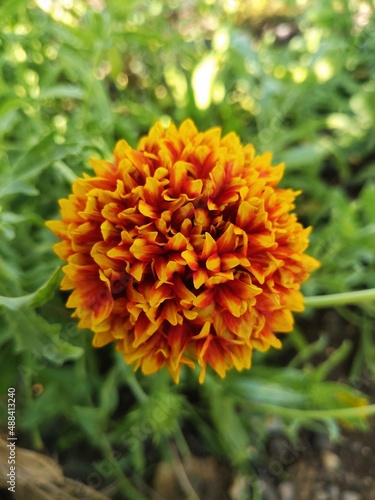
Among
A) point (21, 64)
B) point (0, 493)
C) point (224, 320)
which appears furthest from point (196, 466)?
point (21, 64)

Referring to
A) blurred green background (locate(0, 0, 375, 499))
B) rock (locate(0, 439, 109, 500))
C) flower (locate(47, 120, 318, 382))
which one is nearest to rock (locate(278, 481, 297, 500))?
Result: blurred green background (locate(0, 0, 375, 499))

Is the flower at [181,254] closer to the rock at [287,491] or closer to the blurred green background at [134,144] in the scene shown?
the blurred green background at [134,144]

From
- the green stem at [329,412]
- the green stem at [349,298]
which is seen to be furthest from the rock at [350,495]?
the green stem at [349,298]

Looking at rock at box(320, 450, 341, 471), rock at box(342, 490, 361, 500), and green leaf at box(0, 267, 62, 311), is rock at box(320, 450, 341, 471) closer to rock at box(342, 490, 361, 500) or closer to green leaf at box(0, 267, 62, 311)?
rock at box(342, 490, 361, 500)

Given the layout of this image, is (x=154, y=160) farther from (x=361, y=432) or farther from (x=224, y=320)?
(x=361, y=432)

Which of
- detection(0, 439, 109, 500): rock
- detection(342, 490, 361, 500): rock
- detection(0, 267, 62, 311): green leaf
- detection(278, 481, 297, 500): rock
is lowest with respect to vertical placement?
detection(342, 490, 361, 500): rock
